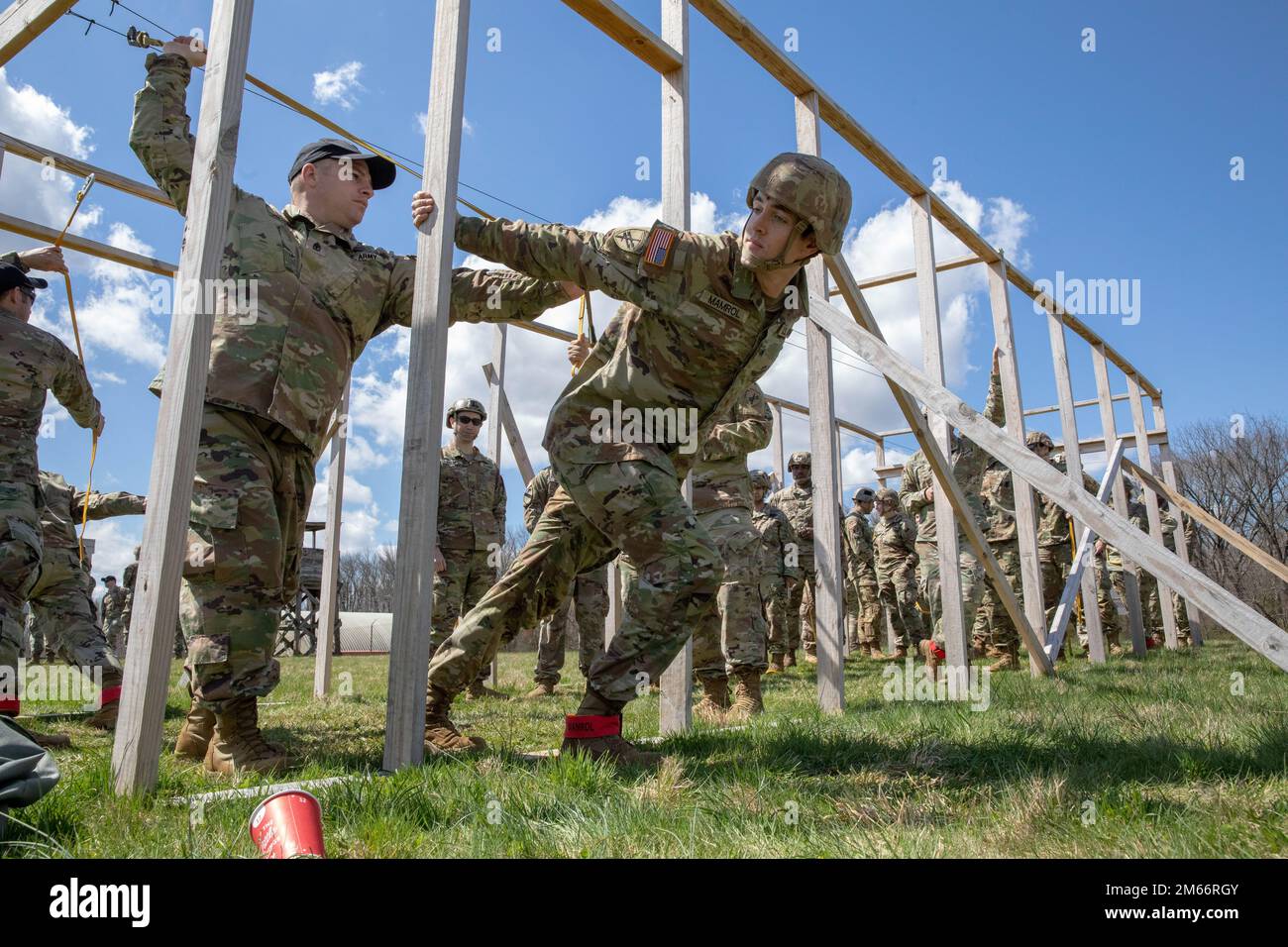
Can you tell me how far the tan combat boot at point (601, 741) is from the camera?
273cm

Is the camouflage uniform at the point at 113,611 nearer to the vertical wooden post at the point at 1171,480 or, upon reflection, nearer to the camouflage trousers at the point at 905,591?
the camouflage trousers at the point at 905,591

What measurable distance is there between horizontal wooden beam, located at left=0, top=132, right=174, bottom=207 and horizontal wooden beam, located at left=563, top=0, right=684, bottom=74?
3.08 metres

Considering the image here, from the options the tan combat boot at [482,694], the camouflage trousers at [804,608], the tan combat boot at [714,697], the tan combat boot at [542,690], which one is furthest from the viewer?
the camouflage trousers at [804,608]

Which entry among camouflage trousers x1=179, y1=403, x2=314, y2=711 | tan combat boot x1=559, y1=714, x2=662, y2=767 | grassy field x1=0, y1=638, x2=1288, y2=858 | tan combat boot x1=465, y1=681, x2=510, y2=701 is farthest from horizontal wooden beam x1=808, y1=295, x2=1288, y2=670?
tan combat boot x1=465, y1=681, x2=510, y2=701

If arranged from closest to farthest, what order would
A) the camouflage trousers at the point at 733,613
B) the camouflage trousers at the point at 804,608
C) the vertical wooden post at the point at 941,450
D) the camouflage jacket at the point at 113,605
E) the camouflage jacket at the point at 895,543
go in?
the camouflage trousers at the point at 733,613, the vertical wooden post at the point at 941,450, the camouflage jacket at the point at 895,543, the camouflage trousers at the point at 804,608, the camouflage jacket at the point at 113,605

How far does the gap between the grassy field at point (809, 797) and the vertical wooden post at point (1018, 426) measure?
3.94 m

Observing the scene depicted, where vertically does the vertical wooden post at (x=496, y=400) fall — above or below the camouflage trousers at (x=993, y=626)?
above

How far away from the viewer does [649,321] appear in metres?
3.03

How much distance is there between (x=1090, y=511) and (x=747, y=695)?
2.66 m

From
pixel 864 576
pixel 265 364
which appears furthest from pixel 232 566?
pixel 864 576

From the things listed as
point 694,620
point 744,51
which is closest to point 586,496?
point 694,620

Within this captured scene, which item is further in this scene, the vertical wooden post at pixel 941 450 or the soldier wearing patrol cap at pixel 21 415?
the vertical wooden post at pixel 941 450

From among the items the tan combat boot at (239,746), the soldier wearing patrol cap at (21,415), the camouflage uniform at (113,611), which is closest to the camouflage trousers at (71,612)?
the soldier wearing patrol cap at (21,415)

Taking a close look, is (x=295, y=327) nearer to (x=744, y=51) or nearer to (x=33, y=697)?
(x=744, y=51)
